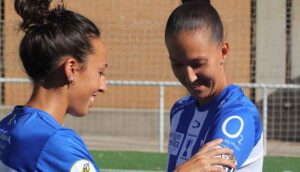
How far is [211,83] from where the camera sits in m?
3.05

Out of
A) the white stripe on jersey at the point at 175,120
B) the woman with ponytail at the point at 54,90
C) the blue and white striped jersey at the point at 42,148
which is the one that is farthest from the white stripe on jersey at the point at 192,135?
the blue and white striped jersey at the point at 42,148

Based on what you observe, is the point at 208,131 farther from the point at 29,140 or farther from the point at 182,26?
the point at 29,140

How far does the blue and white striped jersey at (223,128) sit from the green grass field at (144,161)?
20.4 feet

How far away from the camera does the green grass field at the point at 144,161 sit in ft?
31.8

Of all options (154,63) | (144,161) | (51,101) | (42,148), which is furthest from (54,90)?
(154,63)

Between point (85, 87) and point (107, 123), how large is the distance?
10.5m

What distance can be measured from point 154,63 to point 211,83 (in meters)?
10.3

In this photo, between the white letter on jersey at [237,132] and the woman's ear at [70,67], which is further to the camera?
the white letter on jersey at [237,132]

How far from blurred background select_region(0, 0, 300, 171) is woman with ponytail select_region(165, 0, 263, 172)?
940 centimetres

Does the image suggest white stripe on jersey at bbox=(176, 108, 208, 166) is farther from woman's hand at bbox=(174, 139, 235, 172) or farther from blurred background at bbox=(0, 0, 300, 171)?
blurred background at bbox=(0, 0, 300, 171)

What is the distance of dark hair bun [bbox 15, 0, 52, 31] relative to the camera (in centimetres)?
280

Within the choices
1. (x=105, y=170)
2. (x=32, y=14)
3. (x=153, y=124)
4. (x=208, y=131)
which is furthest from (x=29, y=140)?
(x=153, y=124)

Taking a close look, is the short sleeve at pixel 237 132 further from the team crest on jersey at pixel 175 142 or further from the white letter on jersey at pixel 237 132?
the team crest on jersey at pixel 175 142

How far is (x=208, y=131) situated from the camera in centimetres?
302
